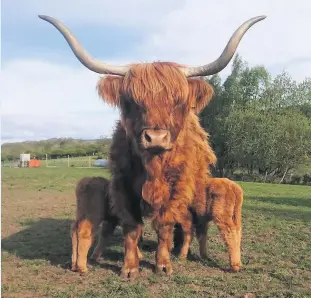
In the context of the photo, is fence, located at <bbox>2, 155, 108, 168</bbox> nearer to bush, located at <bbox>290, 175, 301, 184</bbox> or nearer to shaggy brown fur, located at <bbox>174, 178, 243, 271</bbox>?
bush, located at <bbox>290, 175, 301, 184</bbox>

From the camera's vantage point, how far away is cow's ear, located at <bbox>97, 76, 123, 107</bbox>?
214 inches

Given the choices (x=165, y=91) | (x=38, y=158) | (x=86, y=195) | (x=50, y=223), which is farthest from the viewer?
(x=38, y=158)

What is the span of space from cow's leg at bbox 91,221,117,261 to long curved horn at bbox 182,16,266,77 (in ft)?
8.28

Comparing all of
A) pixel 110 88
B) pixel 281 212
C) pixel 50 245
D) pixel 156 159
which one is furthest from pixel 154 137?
pixel 281 212

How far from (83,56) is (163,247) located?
8.96 ft

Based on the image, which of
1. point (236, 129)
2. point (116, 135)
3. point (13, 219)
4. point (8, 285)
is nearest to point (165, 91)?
point (116, 135)

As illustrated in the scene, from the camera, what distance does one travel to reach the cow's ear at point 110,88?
5438 mm

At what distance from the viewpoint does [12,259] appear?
6.58 m

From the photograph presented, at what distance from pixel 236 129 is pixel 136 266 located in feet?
115

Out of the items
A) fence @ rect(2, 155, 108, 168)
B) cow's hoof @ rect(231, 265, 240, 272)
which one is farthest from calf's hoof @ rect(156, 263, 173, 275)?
fence @ rect(2, 155, 108, 168)

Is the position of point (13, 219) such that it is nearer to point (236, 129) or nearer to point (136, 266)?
point (136, 266)

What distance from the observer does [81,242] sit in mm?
5848

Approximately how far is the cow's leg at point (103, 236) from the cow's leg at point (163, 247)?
2.98 ft

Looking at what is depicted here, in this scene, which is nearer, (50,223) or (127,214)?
(127,214)
